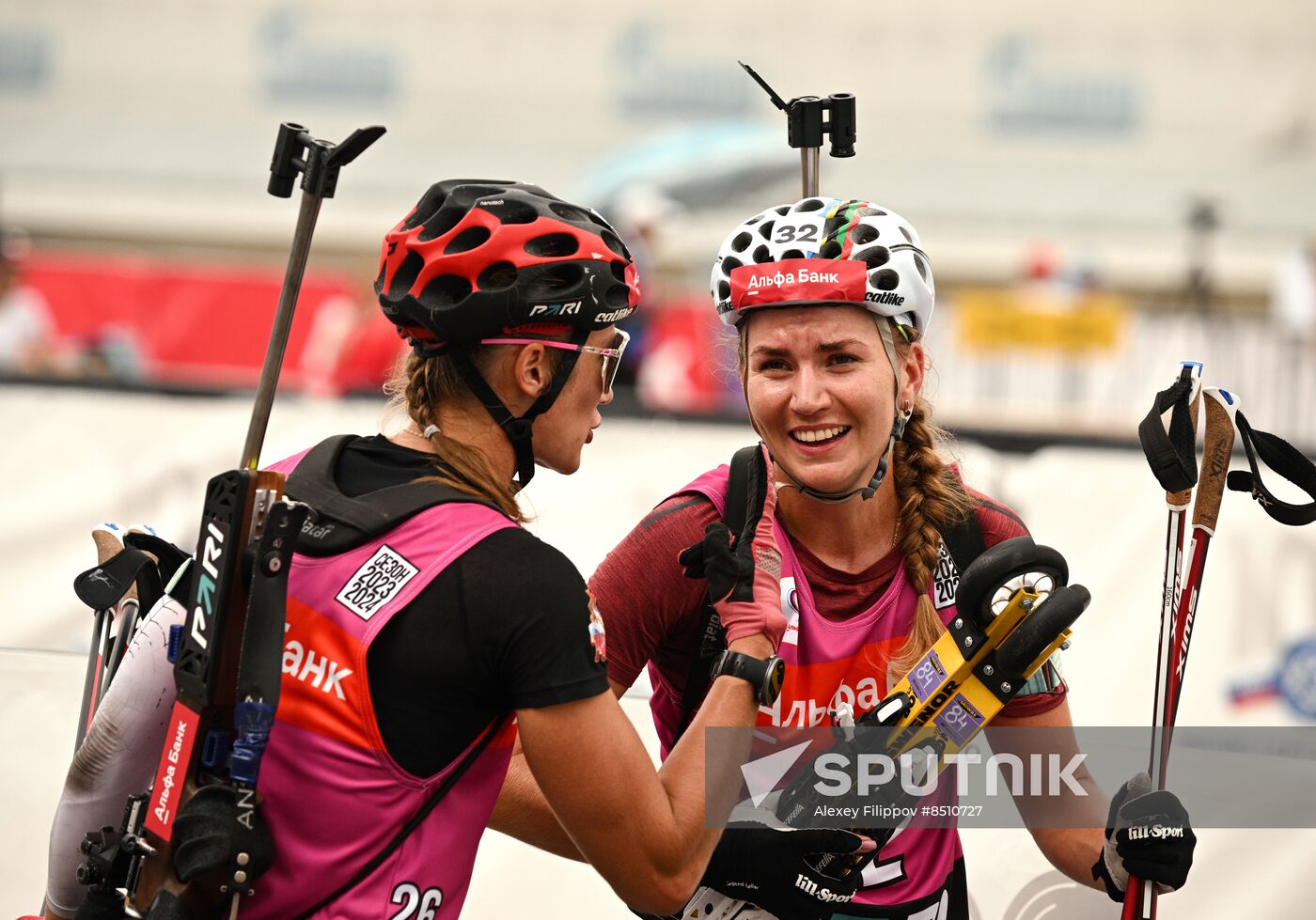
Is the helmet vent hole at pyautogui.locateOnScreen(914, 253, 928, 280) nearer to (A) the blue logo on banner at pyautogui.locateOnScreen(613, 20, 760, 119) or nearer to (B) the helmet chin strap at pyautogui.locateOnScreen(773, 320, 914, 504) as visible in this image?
(B) the helmet chin strap at pyautogui.locateOnScreen(773, 320, 914, 504)

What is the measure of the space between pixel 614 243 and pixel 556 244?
0.15 meters

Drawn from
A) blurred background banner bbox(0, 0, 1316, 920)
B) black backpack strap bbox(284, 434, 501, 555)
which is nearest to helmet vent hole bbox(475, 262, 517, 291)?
black backpack strap bbox(284, 434, 501, 555)

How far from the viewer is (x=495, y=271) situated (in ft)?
9.04

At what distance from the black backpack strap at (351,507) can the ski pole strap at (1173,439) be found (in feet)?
4.18

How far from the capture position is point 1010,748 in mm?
3338

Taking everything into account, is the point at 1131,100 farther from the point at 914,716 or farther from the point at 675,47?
the point at 914,716

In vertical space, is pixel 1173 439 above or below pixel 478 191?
below

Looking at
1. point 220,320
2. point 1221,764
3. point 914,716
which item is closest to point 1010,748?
point 914,716

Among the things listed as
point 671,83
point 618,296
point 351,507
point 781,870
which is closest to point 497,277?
point 618,296

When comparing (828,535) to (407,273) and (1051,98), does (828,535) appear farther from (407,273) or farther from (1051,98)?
(1051,98)

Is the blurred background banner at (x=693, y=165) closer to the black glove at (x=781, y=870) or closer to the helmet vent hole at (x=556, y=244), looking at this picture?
the black glove at (x=781, y=870)

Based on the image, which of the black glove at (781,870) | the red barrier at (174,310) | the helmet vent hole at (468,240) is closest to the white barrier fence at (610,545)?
the black glove at (781,870)

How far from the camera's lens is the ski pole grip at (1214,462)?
307cm

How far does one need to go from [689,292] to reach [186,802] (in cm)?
1558
